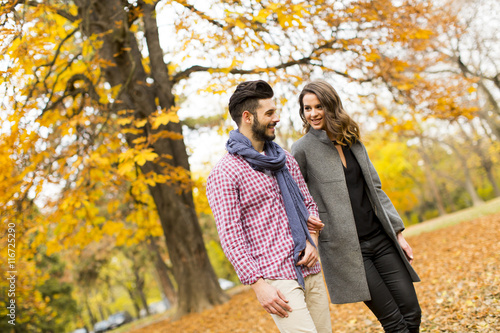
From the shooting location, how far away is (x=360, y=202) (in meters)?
2.95

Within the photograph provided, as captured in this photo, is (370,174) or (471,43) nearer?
(370,174)

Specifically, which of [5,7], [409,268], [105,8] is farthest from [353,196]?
[105,8]

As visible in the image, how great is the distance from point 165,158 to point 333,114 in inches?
229

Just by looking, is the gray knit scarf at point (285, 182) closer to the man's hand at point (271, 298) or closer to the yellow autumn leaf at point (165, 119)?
the man's hand at point (271, 298)

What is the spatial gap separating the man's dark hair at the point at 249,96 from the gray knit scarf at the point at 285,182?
160 mm

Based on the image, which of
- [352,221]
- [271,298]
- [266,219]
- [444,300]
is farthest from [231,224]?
[444,300]

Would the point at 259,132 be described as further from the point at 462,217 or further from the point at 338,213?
the point at 462,217

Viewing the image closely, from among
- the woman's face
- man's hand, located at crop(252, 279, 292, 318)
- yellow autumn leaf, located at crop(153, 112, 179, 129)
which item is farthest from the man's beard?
yellow autumn leaf, located at crop(153, 112, 179, 129)

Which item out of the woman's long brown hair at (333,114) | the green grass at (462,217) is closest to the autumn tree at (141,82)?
the woman's long brown hair at (333,114)

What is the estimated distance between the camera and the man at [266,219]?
89.6 inches

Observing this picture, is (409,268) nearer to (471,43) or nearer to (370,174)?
(370,174)

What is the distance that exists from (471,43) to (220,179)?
1881 cm

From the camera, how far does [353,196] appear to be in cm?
297

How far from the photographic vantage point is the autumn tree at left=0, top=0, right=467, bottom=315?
5.87 metres
